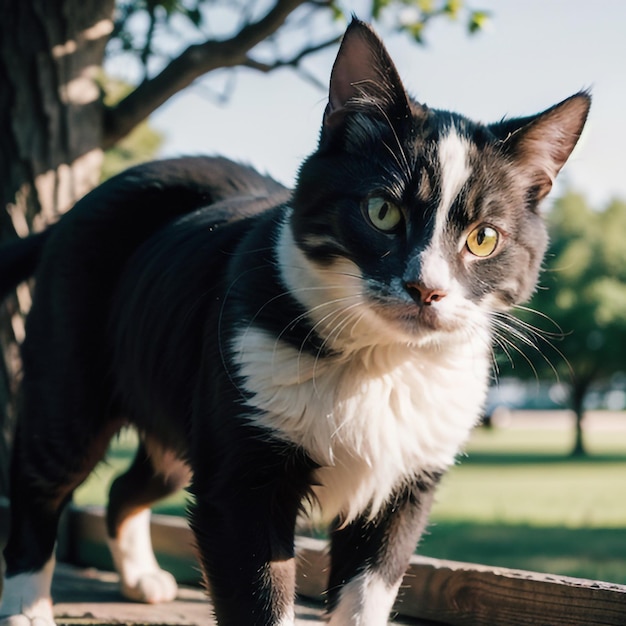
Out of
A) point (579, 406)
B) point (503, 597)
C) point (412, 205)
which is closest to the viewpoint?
point (412, 205)

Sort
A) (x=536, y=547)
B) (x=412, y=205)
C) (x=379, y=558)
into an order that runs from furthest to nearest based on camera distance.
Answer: (x=536, y=547)
(x=379, y=558)
(x=412, y=205)

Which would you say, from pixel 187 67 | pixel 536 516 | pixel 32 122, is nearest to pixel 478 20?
pixel 187 67

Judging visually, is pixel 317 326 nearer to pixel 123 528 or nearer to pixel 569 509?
pixel 123 528

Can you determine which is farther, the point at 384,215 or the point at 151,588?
the point at 151,588

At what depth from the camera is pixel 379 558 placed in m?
2.46

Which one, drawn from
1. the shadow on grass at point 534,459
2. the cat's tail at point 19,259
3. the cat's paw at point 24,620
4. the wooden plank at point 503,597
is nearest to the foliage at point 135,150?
the shadow on grass at point 534,459

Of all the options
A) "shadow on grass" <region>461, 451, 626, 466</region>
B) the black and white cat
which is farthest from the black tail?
"shadow on grass" <region>461, 451, 626, 466</region>

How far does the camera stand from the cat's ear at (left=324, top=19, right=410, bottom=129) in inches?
89.4

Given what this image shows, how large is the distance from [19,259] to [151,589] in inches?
51.0

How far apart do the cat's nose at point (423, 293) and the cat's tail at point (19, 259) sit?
5.66 ft

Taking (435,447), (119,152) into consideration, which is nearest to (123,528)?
(435,447)

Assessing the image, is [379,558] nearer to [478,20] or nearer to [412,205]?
[412,205]

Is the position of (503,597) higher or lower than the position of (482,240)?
lower

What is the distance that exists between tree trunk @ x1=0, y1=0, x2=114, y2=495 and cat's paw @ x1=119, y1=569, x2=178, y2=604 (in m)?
1.20
